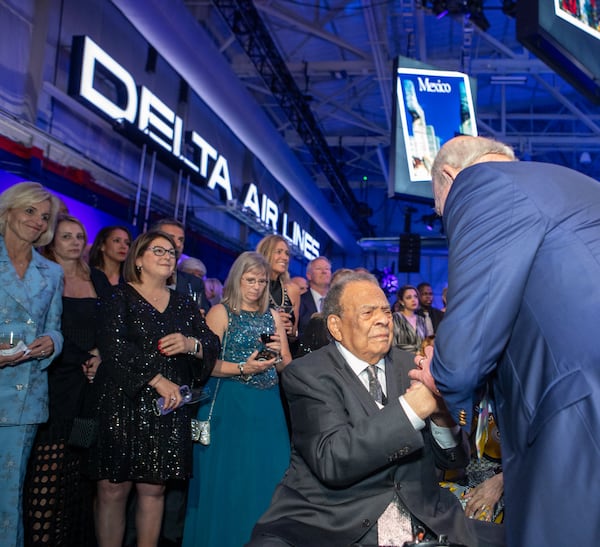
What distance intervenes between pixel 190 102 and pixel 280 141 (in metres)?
4.23

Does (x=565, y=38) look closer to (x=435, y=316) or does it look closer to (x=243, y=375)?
(x=435, y=316)

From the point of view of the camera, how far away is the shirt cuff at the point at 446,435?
1.89 metres

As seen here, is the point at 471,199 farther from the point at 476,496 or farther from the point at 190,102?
the point at 190,102

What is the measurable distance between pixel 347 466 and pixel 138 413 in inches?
64.9

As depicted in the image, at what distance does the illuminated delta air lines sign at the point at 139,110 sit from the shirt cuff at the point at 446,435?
210 inches

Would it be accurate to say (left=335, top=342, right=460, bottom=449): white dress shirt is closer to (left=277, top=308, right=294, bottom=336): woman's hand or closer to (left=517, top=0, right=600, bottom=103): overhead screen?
(left=277, top=308, right=294, bottom=336): woman's hand

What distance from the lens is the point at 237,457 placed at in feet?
10.4

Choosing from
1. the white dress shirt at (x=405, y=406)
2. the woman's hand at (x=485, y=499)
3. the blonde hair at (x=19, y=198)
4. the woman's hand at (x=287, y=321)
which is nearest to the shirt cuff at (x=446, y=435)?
the white dress shirt at (x=405, y=406)

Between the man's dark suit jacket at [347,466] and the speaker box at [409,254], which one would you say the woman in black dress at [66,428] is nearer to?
the man's dark suit jacket at [347,466]

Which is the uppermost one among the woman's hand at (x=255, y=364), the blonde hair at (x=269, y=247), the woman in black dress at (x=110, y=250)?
the blonde hair at (x=269, y=247)

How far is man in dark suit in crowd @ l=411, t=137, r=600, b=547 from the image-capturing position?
1089 mm

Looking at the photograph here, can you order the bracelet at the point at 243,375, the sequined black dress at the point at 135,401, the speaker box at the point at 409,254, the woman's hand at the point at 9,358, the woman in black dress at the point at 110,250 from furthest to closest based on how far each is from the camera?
the speaker box at the point at 409,254
the woman in black dress at the point at 110,250
the bracelet at the point at 243,375
the sequined black dress at the point at 135,401
the woman's hand at the point at 9,358

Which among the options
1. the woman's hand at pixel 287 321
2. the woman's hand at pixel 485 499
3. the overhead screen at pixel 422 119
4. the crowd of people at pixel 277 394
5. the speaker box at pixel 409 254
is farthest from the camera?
the speaker box at pixel 409 254

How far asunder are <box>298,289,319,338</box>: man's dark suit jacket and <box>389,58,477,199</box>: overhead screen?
4.23 feet
